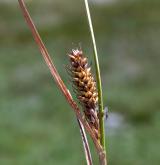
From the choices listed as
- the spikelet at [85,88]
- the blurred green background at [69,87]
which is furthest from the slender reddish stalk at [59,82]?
the blurred green background at [69,87]

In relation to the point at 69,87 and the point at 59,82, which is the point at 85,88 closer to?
the point at 59,82

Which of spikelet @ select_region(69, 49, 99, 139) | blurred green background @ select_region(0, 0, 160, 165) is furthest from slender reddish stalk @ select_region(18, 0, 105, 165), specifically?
blurred green background @ select_region(0, 0, 160, 165)

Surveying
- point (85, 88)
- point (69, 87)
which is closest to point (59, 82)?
point (85, 88)

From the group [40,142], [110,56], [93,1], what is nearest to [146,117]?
[40,142]

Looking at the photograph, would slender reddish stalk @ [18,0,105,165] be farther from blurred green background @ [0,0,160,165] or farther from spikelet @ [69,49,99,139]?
blurred green background @ [0,0,160,165]

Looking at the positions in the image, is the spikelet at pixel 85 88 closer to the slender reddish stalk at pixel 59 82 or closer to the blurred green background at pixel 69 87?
the slender reddish stalk at pixel 59 82

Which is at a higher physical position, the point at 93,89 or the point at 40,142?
the point at 93,89

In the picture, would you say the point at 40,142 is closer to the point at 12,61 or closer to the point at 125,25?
the point at 12,61
